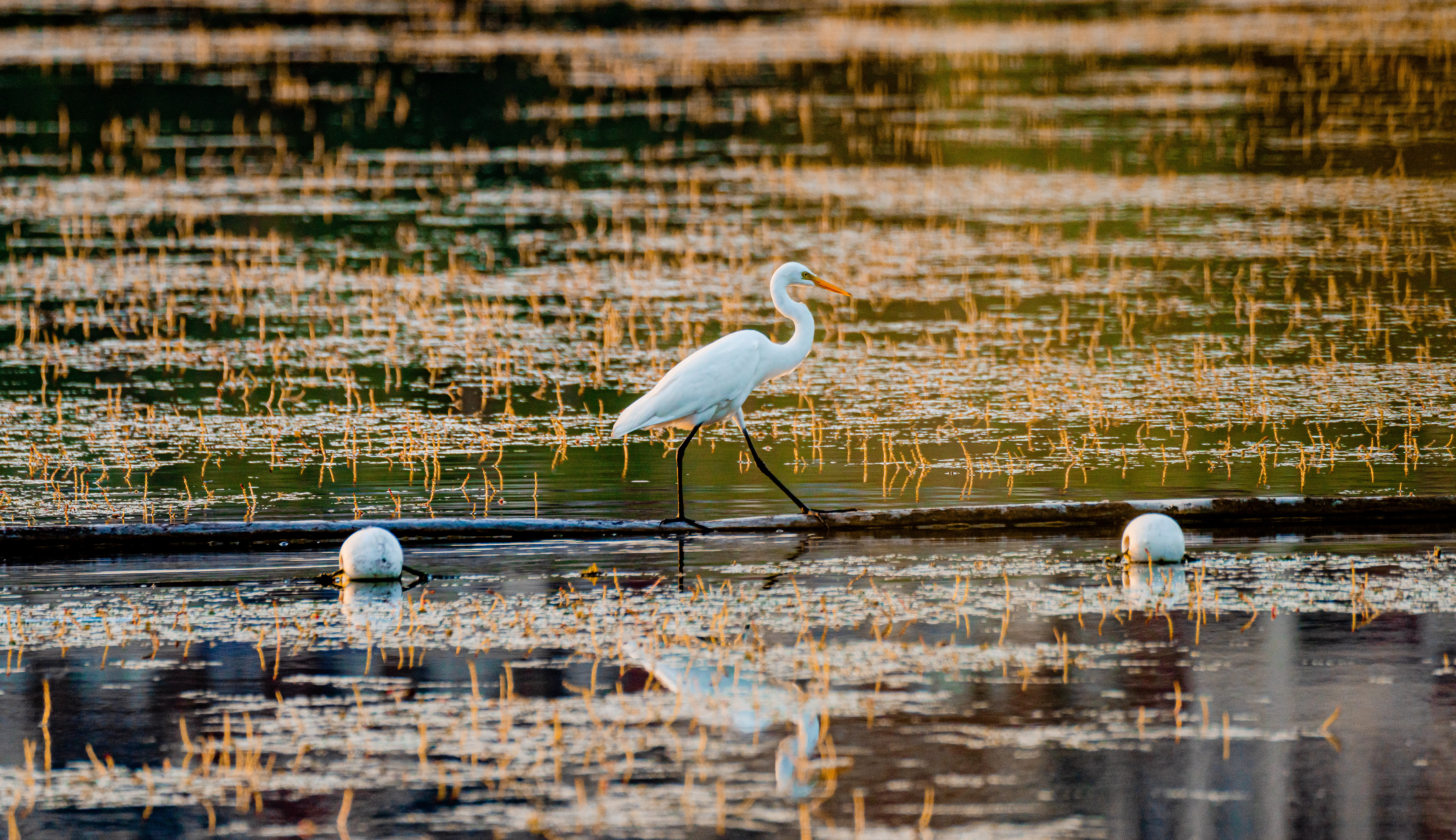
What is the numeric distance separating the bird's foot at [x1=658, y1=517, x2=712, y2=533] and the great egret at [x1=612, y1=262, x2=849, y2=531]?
82mm

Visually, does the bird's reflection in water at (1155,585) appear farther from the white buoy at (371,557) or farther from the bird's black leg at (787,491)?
the white buoy at (371,557)

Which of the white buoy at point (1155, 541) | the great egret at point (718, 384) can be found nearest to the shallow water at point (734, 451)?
the white buoy at point (1155, 541)

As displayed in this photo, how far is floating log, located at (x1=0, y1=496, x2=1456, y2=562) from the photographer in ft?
38.8

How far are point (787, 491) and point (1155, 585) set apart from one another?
2.39 m

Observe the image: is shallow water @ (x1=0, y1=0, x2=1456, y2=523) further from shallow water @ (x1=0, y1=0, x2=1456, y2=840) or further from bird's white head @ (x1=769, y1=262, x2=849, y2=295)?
bird's white head @ (x1=769, y1=262, x2=849, y2=295)

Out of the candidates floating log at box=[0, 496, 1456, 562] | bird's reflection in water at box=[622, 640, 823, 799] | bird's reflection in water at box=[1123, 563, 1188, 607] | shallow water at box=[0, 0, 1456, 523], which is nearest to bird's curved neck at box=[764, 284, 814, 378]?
shallow water at box=[0, 0, 1456, 523]

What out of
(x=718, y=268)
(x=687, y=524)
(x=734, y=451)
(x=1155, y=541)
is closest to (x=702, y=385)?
(x=687, y=524)

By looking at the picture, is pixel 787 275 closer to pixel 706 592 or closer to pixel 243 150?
pixel 706 592

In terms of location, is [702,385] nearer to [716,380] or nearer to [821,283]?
[716,380]

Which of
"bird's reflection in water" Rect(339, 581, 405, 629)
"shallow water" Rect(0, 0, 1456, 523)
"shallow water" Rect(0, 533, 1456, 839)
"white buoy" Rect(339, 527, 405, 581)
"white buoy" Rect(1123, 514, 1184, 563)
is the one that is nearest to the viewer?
"shallow water" Rect(0, 533, 1456, 839)

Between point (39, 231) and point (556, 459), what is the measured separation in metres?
13.9

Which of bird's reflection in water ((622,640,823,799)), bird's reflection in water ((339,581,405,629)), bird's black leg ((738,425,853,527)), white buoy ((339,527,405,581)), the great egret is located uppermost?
the great egret

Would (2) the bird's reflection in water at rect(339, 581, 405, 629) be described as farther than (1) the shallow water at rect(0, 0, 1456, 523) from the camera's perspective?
No

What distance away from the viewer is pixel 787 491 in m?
12.3
